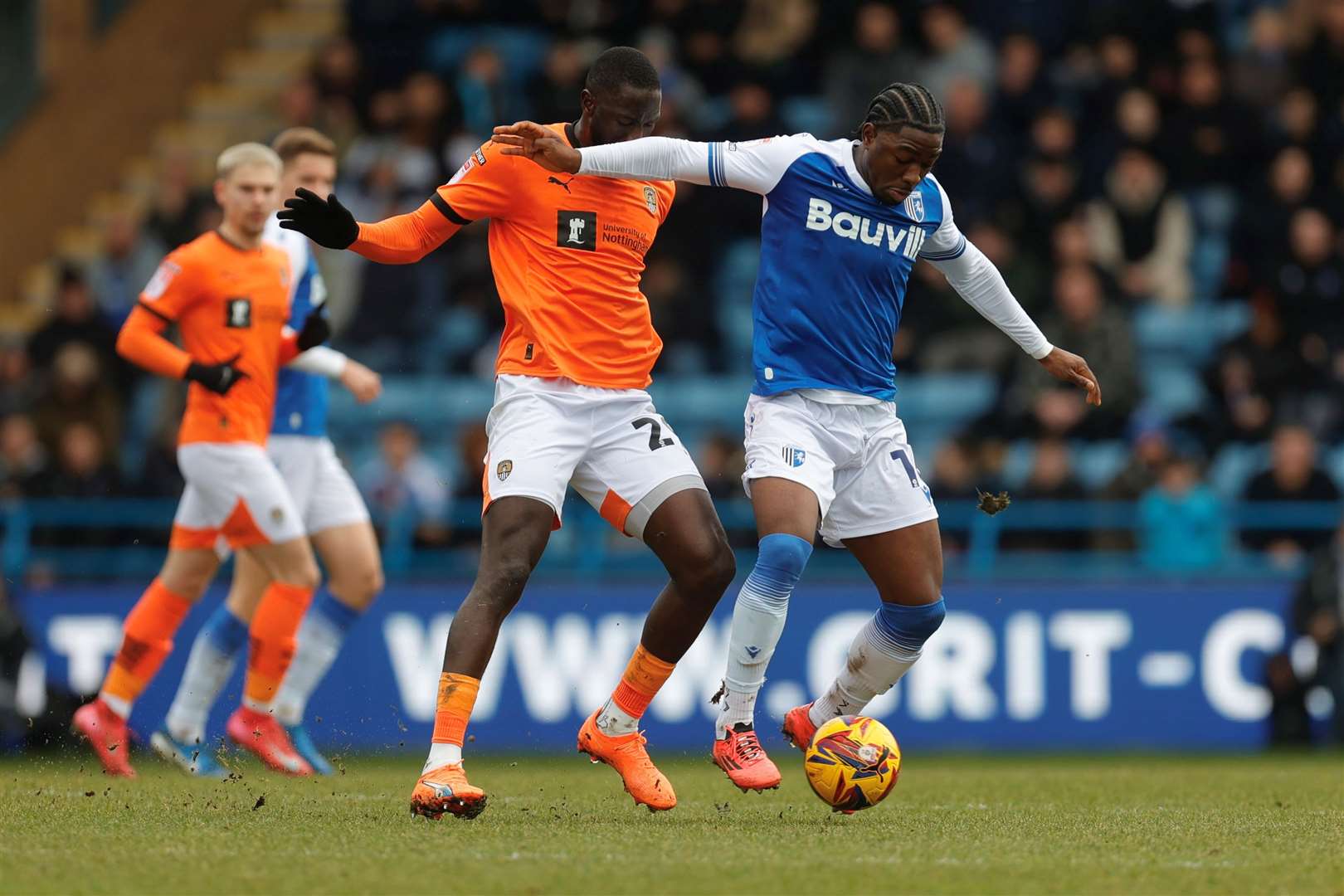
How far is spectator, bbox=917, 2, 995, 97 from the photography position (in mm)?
16828

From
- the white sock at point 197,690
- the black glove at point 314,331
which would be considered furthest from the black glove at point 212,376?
the white sock at point 197,690

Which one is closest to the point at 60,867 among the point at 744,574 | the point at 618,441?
the point at 618,441

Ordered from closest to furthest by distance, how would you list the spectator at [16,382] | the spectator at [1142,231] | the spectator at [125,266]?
the spectator at [16,382]
the spectator at [1142,231]
the spectator at [125,266]

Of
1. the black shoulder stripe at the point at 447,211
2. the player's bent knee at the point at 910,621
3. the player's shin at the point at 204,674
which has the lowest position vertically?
the player's shin at the point at 204,674

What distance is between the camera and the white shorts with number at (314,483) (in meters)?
10.0

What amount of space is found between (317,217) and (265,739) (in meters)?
3.66

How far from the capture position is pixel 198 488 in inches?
376

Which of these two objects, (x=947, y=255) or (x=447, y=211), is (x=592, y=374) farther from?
(x=947, y=255)

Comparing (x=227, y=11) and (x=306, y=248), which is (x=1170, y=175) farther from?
(x=227, y=11)

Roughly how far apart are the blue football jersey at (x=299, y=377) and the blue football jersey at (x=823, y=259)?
310 cm

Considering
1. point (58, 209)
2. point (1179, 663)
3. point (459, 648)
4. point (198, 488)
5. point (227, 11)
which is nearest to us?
point (459, 648)

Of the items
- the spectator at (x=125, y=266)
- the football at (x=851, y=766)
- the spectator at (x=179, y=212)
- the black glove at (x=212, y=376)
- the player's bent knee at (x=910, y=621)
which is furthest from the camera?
the spectator at (x=125, y=266)

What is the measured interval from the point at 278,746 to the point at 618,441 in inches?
128

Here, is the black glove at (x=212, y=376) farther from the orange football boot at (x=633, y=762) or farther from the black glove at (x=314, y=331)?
the orange football boot at (x=633, y=762)
